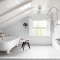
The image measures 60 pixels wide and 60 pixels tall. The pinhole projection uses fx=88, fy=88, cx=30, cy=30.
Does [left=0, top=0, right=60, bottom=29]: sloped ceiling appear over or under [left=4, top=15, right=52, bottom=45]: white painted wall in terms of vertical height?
over

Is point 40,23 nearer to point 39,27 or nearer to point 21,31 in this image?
point 39,27

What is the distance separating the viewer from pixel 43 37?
267 inches

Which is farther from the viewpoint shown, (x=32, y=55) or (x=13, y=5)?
(x=32, y=55)

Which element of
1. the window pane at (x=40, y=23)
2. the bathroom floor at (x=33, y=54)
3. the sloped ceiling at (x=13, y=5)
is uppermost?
the sloped ceiling at (x=13, y=5)

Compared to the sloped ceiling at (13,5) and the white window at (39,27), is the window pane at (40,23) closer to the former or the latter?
the white window at (39,27)

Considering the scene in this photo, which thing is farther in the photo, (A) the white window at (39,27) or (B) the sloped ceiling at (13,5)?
(A) the white window at (39,27)

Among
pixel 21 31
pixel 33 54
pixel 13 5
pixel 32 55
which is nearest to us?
pixel 13 5

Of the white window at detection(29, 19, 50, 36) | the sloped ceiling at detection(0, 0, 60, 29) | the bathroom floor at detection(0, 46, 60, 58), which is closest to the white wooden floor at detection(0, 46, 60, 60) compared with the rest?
the bathroom floor at detection(0, 46, 60, 58)

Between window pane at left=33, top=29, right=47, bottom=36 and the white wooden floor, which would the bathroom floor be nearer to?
the white wooden floor

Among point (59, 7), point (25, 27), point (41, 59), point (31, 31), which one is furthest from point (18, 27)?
point (41, 59)

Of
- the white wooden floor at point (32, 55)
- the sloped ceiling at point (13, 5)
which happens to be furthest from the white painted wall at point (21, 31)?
the sloped ceiling at point (13, 5)

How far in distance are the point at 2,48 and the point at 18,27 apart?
298cm

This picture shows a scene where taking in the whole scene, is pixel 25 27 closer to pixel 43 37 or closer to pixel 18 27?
pixel 18 27

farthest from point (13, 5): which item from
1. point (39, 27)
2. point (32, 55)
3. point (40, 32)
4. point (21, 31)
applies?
point (40, 32)
